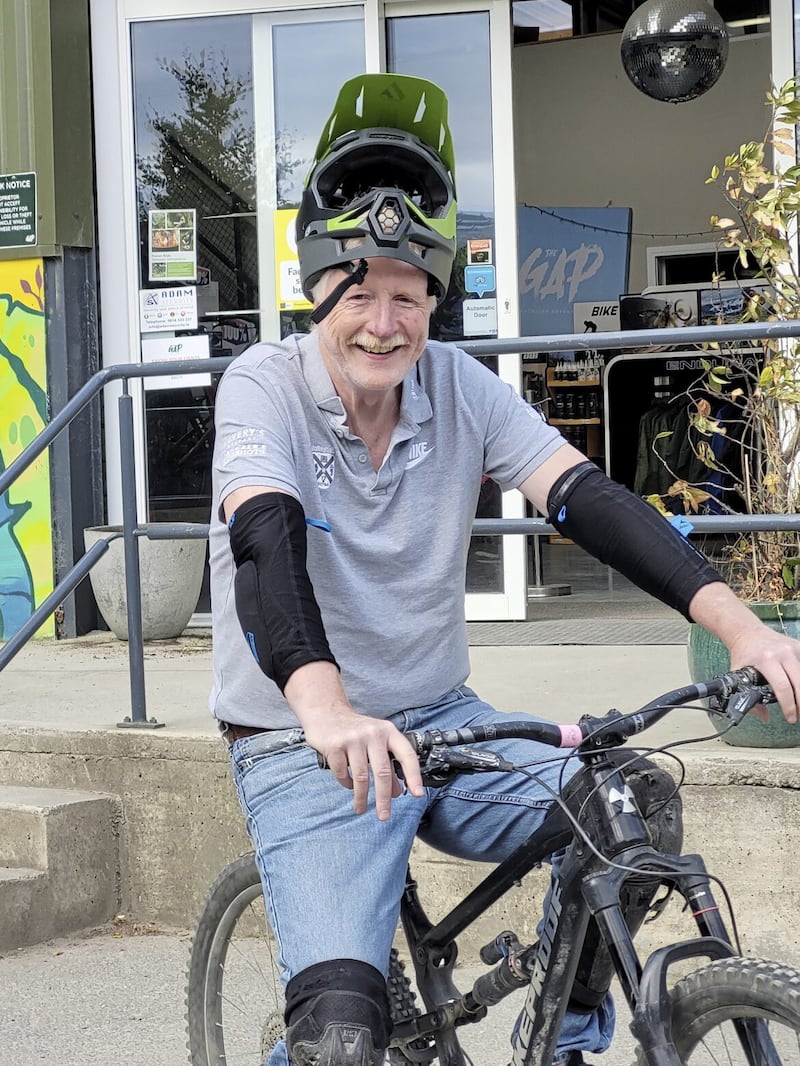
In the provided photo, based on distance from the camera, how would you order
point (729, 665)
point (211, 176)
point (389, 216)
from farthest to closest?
point (211, 176) < point (729, 665) < point (389, 216)

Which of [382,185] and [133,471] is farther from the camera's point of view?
[133,471]

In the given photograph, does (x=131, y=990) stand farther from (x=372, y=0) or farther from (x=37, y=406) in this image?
(x=372, y=0)

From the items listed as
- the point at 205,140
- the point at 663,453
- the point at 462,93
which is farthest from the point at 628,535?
the point at 663,453

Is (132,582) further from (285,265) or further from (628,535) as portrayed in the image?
(285,265)

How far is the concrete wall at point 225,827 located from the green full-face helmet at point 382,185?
2.00 metres

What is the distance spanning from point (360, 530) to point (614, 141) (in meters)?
13.9

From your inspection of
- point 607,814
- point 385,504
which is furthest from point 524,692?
point 607,814

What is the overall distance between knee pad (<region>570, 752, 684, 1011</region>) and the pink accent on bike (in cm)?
8

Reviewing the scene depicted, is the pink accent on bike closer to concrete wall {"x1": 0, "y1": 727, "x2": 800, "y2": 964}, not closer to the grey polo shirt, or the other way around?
the grey polo shirt

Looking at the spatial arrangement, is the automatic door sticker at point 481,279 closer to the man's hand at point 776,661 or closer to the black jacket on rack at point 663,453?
the black jacket on rack at point 663,453

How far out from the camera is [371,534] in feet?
8.41

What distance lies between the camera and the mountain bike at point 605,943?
6.59ft

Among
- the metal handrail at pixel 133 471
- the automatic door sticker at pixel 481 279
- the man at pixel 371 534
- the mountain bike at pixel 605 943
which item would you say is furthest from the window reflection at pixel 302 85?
the mountain bike at pixel 605 943

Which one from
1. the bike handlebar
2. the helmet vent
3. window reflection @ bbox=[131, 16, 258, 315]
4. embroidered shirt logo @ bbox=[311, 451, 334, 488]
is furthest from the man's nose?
window reflection @ bbox=[131, 16, 258, 315]
